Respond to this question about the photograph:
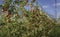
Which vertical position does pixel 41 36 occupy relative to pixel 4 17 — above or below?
below

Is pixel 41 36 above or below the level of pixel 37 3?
below

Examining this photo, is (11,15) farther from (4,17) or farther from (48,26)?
(48,26)

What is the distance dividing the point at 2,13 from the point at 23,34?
1.39 feet

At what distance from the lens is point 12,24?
13.8 feet

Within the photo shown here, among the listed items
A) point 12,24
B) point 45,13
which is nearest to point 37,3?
point 45,13

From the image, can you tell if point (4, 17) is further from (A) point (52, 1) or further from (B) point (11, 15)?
(A) point (52, 1)

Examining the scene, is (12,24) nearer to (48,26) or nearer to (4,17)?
(4,17)

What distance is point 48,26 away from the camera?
14.0 feet

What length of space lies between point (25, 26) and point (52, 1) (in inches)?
22.4

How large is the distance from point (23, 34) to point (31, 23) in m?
0.20

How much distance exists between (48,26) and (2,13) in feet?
2.22

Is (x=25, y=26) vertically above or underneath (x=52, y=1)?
underneath

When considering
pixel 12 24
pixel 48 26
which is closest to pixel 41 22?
pixel 48 26

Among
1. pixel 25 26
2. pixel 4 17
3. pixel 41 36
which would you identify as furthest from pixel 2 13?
pixel 41 36
